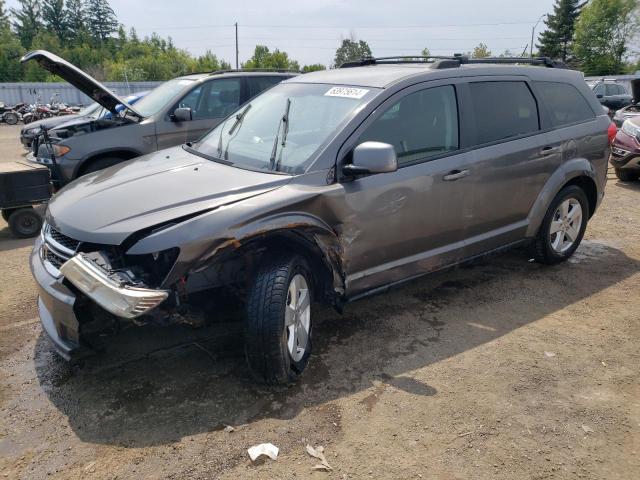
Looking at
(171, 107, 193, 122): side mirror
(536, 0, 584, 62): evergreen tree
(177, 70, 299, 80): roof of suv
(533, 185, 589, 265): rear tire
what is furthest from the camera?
(536, 0, 584, 62): evergreen tree

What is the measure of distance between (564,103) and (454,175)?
5.97 feet

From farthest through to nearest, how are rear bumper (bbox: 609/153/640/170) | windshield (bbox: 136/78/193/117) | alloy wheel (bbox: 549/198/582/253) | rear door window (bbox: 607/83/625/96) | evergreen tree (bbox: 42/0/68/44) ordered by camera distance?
evergreen tree (bbox: 42/0/68/44) < rear door window (bbox: 607/83/625/96) < rear bumper (bbox: 609/153/640/170) < windshield (bbox: 136/78/193/117) < alloy wheel (bbox: 549/198/582/253)

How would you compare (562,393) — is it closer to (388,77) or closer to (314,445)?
(314,445)

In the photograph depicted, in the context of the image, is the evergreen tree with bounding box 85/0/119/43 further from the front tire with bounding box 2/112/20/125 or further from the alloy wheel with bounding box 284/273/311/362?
the alloy wheel with bounding box 284/273/311/362

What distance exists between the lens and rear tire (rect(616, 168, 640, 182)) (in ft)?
30.0

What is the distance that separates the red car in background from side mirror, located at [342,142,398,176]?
6.96 m

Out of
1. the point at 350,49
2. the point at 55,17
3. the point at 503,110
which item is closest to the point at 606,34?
the point at 350,49

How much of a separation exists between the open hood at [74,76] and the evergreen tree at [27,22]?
86933mm

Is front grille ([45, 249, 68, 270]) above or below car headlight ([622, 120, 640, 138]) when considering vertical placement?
below

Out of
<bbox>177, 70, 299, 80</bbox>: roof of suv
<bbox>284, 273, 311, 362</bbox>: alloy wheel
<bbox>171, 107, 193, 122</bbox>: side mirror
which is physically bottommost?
<bbox>284, 273, 311, 362</bbox>: alloy wheel

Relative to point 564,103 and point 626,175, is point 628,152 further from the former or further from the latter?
point 564,103

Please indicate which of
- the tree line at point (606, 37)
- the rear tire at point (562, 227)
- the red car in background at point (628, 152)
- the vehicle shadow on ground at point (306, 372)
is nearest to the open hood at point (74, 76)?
the vehicle shadow on ground at point (306, 372)

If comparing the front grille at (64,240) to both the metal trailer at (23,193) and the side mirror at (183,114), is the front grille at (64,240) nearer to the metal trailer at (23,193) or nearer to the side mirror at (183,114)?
the metal trailer at (23,193)

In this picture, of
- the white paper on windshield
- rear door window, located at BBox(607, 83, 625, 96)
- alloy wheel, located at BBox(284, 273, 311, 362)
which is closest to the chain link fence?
rear door window, located at BBox(607, 83, 625, 96)
